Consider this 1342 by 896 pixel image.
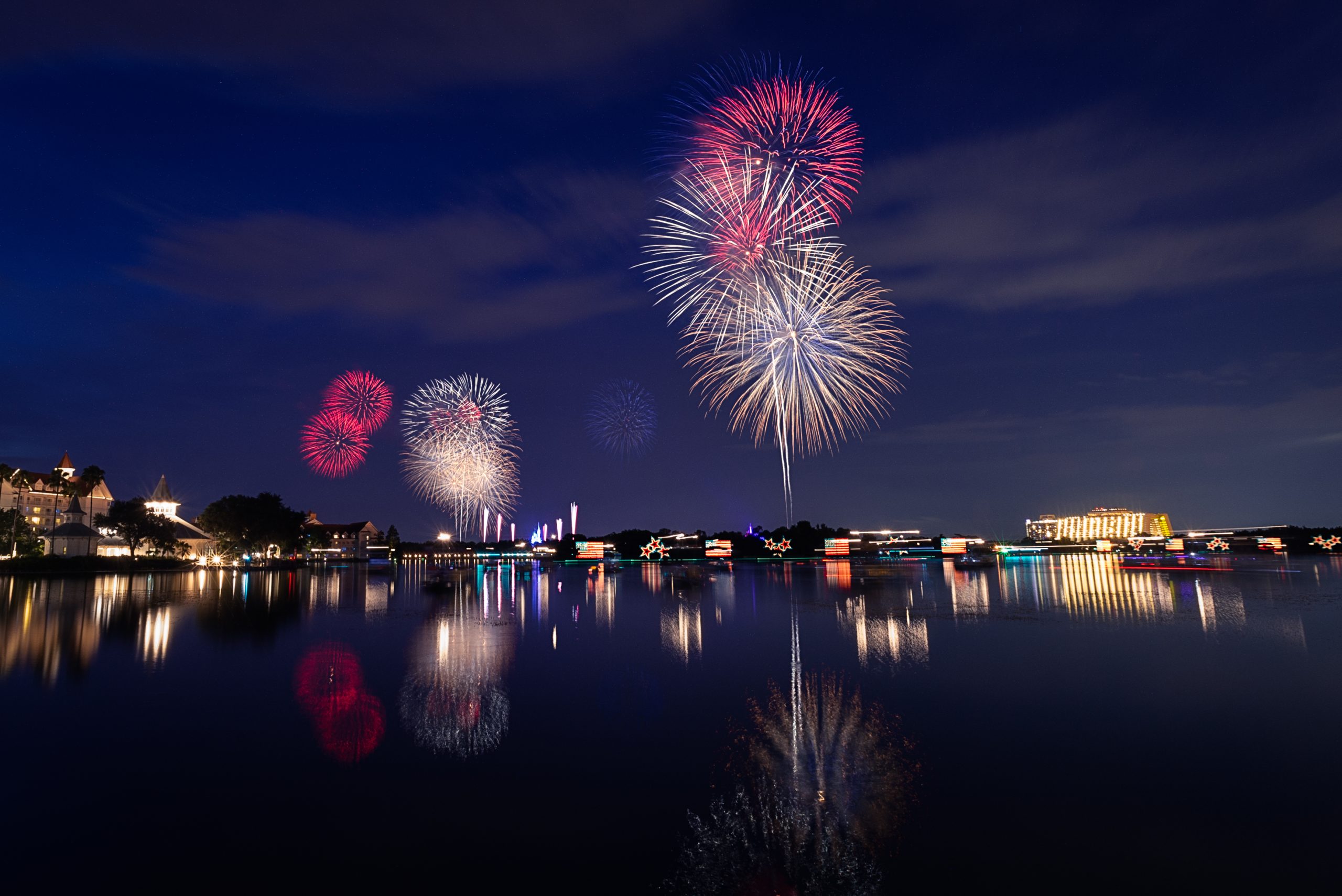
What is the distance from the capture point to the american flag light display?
178m

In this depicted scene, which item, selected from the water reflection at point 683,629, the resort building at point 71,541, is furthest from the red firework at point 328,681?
the resort building at point 71,541

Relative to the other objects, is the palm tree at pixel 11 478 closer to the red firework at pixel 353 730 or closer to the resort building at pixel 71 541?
the resort building at pixel 71 541

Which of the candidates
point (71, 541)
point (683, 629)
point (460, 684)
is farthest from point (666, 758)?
point (71, 541)

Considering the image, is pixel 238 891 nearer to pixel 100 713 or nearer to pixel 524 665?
pixel 100 713

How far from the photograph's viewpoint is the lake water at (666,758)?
314 inches

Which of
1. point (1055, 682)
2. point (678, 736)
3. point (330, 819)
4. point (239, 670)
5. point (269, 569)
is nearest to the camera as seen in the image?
point (330, 819)

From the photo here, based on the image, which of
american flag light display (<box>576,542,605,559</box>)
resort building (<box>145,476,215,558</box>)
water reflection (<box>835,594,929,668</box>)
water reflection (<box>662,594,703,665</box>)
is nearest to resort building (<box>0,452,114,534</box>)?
resort building (<box>145,476,215,558</box>)

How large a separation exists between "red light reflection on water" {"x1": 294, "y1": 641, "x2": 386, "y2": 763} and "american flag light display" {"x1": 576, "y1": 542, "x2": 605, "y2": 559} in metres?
157

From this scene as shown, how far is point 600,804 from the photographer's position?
963cm

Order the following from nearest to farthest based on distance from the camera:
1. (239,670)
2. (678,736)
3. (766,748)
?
(766,748)
(678,736)
(239,670)

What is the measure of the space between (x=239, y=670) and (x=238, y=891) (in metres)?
14.4

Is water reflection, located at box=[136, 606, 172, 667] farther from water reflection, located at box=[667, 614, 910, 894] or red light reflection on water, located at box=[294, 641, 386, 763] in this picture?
water reflection, located at box=[667, 614, 910, 894]

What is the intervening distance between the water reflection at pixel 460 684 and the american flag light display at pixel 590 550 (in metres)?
145

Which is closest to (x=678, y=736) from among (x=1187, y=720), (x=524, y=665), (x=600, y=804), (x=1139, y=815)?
(x=600, y=804)
